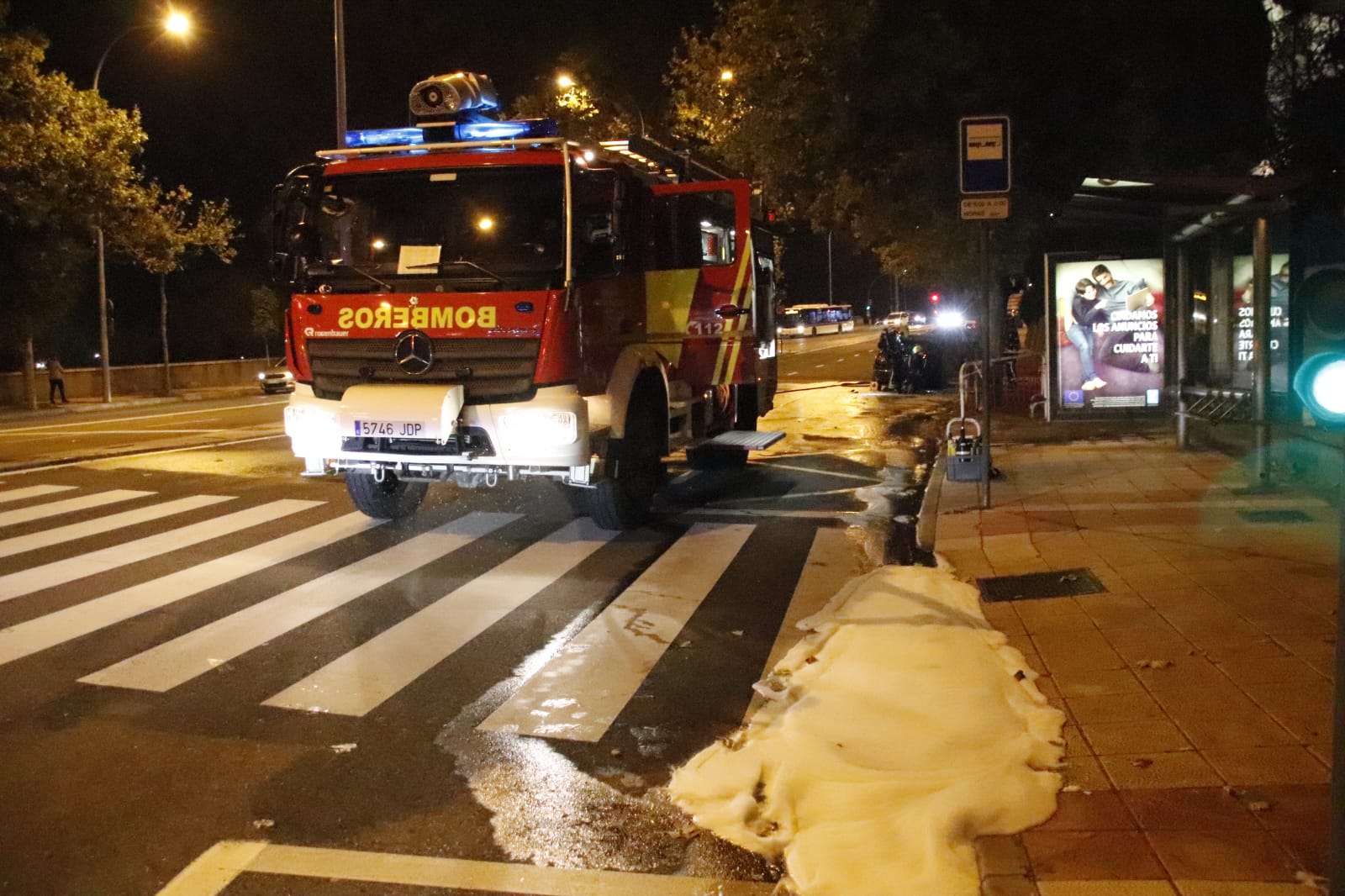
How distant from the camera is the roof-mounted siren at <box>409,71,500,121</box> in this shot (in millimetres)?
10516

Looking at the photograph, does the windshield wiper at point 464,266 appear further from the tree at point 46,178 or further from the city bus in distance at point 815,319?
the city bus in distance at point 815,319

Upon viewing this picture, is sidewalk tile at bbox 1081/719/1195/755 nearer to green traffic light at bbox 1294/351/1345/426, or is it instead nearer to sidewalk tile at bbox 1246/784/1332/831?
sidewalk tile at bbox 1246/784/1332/831

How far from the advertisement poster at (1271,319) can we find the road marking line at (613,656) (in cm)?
613

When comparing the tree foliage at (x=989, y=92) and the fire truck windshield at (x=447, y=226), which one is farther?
the tree foliage at (x=989, y=92)

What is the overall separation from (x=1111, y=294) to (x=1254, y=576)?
8.86m

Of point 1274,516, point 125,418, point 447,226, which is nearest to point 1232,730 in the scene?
point 1274,516

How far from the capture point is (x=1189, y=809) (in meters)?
4.61

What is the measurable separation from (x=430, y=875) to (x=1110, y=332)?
13689 mm

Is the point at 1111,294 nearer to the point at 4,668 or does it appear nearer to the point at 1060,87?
the point at 1060,87

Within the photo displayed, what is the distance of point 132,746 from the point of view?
574 cm

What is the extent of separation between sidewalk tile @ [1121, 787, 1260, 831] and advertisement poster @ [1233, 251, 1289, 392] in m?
7.94

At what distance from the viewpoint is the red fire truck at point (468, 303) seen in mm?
9227

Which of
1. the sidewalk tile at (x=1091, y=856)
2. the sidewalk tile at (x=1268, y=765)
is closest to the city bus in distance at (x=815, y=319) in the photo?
the sidewalk tile at (x=1268, y=765)

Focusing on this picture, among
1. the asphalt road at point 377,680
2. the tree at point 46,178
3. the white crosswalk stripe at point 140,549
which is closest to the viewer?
the asphalt road at point 377,680
